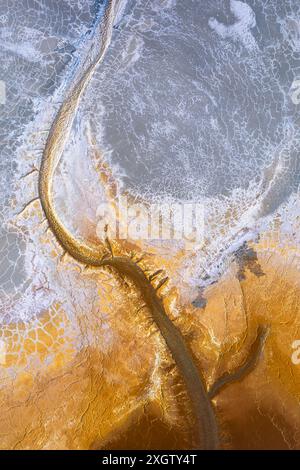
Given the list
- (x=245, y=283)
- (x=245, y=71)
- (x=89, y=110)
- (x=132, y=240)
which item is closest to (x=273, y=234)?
(x=245, y=283)

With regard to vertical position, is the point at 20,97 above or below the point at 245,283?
above

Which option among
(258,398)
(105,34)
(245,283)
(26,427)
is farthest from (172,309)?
(105,34)

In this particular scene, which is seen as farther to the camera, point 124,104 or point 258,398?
point 124,104

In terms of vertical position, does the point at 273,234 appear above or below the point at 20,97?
below

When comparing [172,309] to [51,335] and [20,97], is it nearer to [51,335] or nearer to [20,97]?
[51,335]

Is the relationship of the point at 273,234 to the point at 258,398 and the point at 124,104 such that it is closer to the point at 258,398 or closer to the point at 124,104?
the point at 258,398
